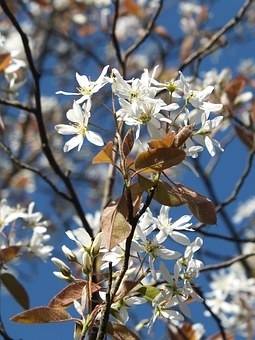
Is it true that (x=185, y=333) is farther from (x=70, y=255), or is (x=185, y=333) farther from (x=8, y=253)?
(x=70, y=255)

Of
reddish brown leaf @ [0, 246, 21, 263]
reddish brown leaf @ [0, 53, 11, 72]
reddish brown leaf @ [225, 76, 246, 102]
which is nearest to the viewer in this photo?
reddish brown leaf @ [0, 246, 21, 263]

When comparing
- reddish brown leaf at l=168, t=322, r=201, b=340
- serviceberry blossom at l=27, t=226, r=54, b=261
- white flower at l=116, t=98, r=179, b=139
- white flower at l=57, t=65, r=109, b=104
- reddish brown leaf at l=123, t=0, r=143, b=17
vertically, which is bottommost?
white flower at l=116, t=98, r=179, b=139

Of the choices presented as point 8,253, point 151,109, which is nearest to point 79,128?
point 151,109

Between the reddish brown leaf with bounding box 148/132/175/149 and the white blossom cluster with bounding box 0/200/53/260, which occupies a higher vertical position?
the white blossom cluster with bounding box 0/200/53/260

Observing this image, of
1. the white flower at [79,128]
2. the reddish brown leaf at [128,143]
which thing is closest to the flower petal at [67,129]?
the white flower at [79,128]

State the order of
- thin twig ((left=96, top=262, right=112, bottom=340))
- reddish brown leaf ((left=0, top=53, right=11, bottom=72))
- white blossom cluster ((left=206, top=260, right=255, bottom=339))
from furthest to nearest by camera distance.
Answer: white blossom cluster ((left=206, top=260, right=255, bottom=339)) → reddish brown leaf ((left=0, top=53, right=11, bottom=72)) → thin twig ((left=96, top=262, right=112, bottom=340))

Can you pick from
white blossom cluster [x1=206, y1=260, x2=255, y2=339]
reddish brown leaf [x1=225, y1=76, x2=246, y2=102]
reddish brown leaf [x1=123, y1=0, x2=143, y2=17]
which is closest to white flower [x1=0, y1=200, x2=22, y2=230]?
reddish brown leaf [x1=225, y1=76, x2=246, y2=102]

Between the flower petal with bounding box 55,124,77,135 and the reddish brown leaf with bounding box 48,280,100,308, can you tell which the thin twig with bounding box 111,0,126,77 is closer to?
the flower petal with bounding box 55,124,77,135

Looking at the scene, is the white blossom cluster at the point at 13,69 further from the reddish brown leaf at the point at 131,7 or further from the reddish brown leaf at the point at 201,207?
the reddish brown leaf at the point at 131,7

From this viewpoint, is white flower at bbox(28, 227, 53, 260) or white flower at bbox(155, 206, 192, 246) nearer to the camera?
white flower at bbox(155, 206, 192, 246)
